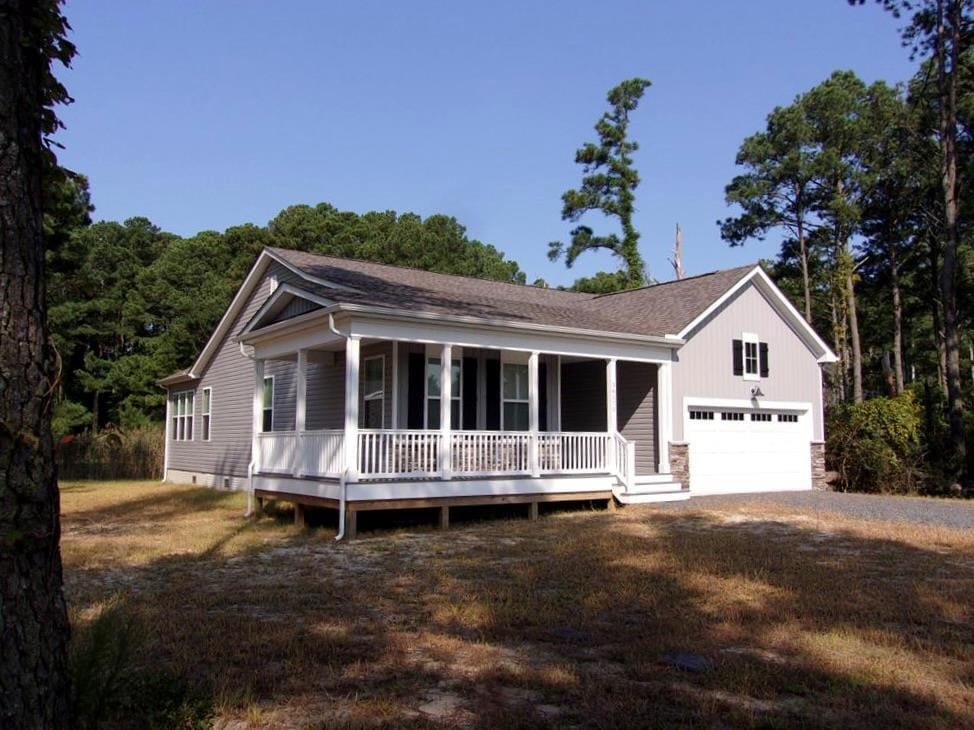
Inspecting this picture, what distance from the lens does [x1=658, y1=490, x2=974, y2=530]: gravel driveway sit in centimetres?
1296

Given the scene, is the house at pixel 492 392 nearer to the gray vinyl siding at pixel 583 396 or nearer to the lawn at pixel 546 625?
the gray vinyl siding at pixel 583 396

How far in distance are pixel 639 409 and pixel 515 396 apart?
299 cm

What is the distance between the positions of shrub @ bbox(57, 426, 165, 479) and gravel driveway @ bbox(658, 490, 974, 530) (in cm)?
1762

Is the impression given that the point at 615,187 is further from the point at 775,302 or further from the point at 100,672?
the point at 100,672

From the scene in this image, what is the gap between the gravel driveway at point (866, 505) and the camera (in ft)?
42.5

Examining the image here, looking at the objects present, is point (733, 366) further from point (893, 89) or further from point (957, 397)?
point (893, 89)

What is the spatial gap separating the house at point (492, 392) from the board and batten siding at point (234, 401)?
6cm

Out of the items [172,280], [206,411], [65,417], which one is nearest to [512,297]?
[206,411]

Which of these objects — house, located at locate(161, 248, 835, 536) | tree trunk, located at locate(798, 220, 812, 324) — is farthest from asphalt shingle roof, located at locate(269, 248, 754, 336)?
tree trunk, located at locate(798, 220, 812, 324)

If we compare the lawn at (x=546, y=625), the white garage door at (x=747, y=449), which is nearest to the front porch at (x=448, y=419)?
the lawn at (x=546, y=625)

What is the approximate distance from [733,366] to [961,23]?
10295 mm

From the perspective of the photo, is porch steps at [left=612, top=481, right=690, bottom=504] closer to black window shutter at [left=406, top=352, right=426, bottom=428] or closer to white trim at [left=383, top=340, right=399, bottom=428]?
black window shutter at [left=406, top=352, right=426, bottom=428]

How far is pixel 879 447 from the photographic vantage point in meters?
18.7

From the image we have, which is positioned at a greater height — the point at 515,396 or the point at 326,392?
the point at 326,392
